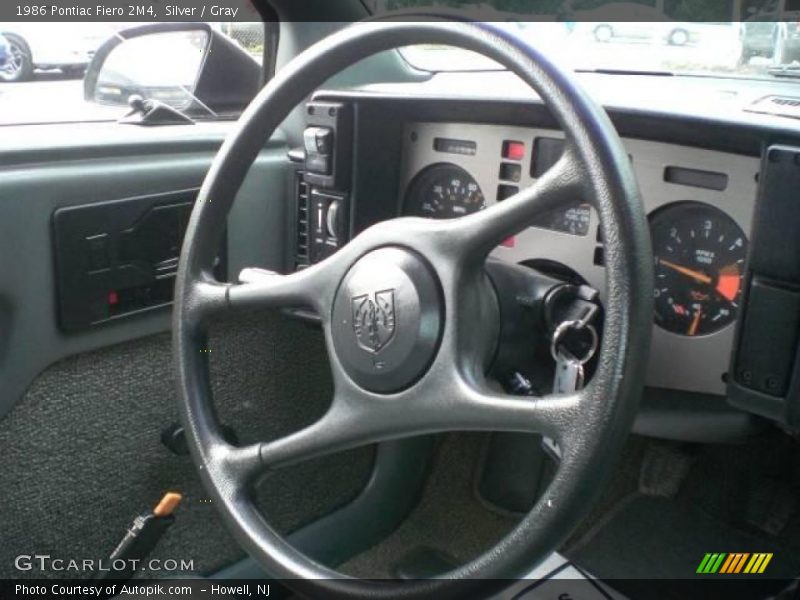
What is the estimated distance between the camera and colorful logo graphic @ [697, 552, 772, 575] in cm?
154

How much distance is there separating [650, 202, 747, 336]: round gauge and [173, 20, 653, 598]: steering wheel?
0.33 m

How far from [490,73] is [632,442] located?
0.70 meters

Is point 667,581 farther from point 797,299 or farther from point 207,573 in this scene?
point 207,573

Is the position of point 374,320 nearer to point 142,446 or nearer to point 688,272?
point 688,272

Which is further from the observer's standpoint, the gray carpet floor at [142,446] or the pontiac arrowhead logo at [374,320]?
the gray carpet floor at [142,446]

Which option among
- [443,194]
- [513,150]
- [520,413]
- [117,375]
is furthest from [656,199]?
[117,375]

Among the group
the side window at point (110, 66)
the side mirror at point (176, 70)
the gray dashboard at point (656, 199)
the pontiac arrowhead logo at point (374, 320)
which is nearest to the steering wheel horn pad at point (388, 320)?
the pontiac arrowhead logo at point (374, 320)

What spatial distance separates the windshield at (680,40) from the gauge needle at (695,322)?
0.44 meters

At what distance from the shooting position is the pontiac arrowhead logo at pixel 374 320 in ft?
3.23

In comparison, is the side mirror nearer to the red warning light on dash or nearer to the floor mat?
the red warning light on dash

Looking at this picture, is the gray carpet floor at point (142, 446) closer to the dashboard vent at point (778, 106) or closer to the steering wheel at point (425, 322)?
the steering wheel at point (425, 322)

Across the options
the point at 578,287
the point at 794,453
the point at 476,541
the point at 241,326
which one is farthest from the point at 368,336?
the point at 476,541

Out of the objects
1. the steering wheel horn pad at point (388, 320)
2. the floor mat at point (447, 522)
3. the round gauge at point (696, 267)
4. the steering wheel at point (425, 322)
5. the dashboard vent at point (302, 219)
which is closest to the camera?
the steering wheel at point (425, 322)

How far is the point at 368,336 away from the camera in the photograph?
3.28 feet
